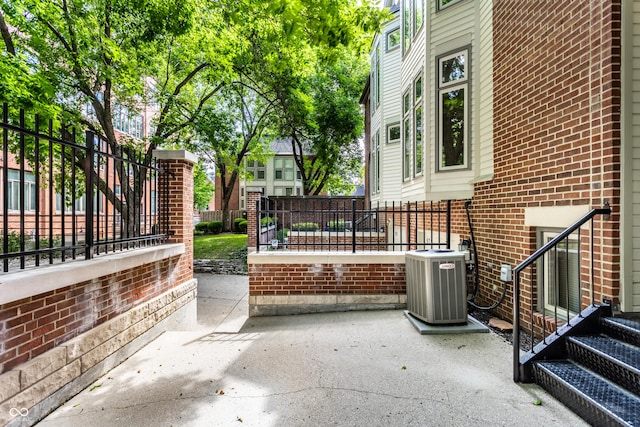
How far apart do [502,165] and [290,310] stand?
Result: 3.82 m

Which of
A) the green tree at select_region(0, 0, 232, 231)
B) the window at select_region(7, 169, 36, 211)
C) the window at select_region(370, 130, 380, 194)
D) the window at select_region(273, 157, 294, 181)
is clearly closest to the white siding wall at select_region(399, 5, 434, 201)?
the window at select_region(370, 130, 380, 194)

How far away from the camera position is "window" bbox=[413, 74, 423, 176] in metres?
6.75

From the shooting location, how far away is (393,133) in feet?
37.1

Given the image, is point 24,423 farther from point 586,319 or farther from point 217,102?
point 217,102

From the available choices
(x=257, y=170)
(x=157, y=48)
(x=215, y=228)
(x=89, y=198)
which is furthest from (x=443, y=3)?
(x=257, y=170)

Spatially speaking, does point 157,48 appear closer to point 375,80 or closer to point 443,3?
point 443,3

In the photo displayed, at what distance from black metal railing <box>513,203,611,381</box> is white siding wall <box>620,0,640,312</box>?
200 millimetres

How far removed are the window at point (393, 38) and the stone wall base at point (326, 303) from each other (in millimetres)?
9321

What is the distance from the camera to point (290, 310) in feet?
17.6

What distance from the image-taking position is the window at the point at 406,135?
7.62m

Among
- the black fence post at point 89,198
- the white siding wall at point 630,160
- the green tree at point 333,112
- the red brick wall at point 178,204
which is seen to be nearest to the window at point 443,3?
the white siding wall at point 630,160

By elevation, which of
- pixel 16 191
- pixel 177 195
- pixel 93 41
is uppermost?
pixel 93 41

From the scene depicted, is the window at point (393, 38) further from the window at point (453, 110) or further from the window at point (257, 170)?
the window at point (257, 170)

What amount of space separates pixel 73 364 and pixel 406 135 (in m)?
7.57
